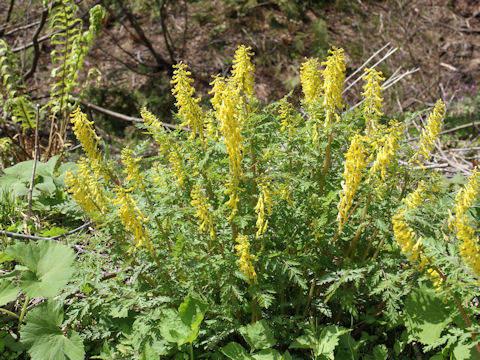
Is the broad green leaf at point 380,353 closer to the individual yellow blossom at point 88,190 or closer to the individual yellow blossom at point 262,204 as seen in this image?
Result: the individual yellow blossom at point 262,204

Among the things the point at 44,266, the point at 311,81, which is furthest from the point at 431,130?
the point at 44,266

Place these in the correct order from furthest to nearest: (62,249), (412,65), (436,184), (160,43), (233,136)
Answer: (160,43)
(412,65)
(62,249)
(436,184)
(233,136)

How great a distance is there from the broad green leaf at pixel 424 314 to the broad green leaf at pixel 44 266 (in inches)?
83.5

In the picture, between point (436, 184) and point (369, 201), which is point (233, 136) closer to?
point (369, 201)

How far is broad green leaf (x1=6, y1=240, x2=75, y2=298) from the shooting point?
279cm

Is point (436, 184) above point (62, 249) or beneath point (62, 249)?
beneath

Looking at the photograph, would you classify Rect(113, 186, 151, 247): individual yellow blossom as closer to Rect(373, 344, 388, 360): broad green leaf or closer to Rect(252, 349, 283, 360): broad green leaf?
Rect(252, 349, 283, 360): broad green leaf

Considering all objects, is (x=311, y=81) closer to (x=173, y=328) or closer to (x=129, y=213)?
(x=129, y=213)

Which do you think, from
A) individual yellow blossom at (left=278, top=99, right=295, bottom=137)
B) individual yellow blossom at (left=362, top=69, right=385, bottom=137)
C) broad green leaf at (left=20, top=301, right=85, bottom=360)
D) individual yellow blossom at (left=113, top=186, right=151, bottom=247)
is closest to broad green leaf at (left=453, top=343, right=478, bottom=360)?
individual yellow blossom at (left=362, top=69, right=385, bottom=137)

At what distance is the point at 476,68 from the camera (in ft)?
27.3

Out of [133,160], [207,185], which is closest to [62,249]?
[133,160]

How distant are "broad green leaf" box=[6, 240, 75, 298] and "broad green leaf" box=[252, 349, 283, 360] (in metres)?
1.28

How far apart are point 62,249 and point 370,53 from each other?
22.5ft

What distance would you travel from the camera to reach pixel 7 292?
113 inches
